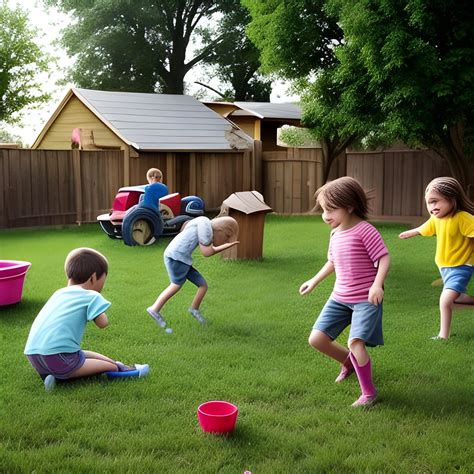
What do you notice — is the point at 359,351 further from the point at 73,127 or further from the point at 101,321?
the point at 73,127

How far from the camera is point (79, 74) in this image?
3394 centimetres

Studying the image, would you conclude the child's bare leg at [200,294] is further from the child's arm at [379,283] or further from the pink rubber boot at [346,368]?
the child's arm at [379,283]

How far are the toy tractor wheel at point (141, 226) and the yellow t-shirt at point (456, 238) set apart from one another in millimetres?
6865

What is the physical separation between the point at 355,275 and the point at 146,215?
8.13m

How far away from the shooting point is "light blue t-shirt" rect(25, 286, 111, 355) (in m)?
4.46

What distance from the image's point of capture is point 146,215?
12141 mm

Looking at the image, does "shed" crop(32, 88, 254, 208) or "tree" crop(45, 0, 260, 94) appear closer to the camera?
"shed" crop(32, 88, 254, 208)

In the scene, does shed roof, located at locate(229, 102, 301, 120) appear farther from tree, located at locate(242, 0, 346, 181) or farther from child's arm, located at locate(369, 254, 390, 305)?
child's arm, located at locate(369, 254, 390, 305)

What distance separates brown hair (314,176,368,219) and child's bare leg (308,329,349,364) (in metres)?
0.92

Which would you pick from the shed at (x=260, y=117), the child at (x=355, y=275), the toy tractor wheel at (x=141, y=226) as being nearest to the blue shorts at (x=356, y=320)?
the child at (x=355, y=275)

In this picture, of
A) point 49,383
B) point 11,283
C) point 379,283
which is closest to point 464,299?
point 379,283

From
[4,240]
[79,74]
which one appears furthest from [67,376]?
[79,74]

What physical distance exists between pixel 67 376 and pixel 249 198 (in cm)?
673

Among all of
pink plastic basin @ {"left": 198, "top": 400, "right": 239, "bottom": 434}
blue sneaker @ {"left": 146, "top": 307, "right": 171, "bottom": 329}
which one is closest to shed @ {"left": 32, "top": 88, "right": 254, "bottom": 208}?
blue sneaker @ {"left": 146, "top": 307, "right": 171, "bottom": 329}
